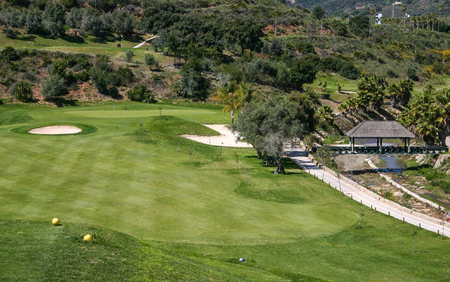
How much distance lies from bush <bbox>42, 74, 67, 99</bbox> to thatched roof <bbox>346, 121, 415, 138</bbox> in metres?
59.7

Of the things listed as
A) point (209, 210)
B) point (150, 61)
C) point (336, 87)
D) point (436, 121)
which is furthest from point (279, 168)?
point (336, 87)

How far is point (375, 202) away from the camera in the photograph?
48125mm

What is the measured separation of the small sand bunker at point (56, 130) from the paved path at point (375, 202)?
102 feet

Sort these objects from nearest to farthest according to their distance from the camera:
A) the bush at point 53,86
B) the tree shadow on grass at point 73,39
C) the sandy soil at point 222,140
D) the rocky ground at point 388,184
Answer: the rocky ground at point 388,184 → the sandy soil at point 222,140 → the bush at point 53,86 → the tree shadow on grass at point 73,39

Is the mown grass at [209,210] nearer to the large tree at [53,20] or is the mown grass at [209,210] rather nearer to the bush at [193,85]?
the bush at [193,85]

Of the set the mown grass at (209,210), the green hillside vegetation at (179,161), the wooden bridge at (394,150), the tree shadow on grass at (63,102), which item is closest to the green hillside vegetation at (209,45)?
the green hillside vegetation at (179,161)

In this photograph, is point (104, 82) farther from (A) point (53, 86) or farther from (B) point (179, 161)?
(B) point (179, 161)

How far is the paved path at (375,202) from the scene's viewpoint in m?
41.1

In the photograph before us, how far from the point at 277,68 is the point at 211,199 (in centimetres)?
8803

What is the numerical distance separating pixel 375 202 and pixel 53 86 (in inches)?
2782

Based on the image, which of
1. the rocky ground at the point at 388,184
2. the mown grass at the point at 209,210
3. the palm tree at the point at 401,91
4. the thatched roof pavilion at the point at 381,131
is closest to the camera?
the mown grass at the point at 209,210

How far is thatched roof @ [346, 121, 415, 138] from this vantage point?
66.2m

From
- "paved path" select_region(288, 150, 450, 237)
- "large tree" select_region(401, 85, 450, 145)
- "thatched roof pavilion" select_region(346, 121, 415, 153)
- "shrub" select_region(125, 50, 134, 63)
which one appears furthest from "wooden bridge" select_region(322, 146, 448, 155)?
"shrub" select_region(125, 50, 134, 63)

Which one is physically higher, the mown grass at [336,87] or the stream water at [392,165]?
the mown grass at [336,87]
